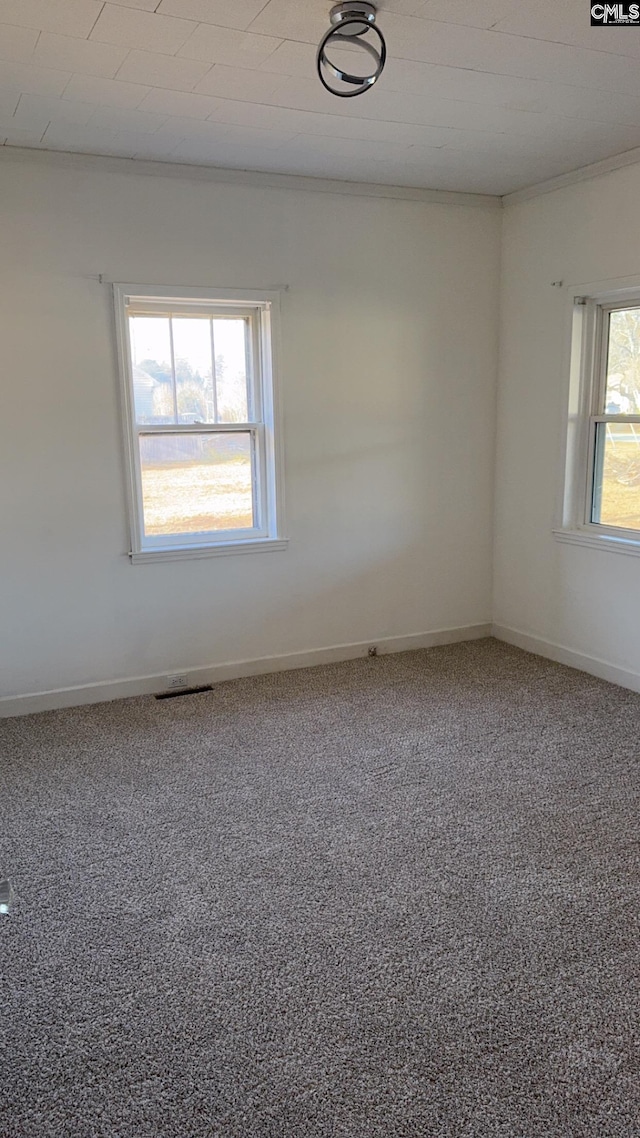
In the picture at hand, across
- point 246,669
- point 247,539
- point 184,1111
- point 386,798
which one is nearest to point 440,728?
point 386,798

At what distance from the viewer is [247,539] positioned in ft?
14.3

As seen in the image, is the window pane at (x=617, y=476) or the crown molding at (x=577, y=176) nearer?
the crown molding at (x=577, y=176)

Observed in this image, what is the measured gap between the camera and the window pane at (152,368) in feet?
13.0

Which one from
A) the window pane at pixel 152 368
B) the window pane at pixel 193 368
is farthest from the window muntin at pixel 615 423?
the window pane at pixel 152 368

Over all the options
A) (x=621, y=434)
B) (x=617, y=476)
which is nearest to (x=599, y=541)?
(x=617, y=476)

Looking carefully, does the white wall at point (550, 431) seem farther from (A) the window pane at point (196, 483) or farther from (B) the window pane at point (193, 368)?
(B) the window pane at point (193, 368)

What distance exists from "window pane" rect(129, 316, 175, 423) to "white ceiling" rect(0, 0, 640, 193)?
781 mm

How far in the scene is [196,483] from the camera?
4219mm

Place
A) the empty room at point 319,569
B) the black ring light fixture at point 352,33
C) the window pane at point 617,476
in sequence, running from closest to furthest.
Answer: the empty room at point 319,569 < the black ring light fixture at point 352,33 < the window pane at point 617,476

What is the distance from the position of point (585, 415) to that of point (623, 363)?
0.35m

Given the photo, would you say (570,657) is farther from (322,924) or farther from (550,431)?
(322,924)

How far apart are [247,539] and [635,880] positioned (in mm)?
2628

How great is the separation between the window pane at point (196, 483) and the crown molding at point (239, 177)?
1.28m

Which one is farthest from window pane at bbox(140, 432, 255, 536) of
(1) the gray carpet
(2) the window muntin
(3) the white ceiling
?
(2) the window muntin
